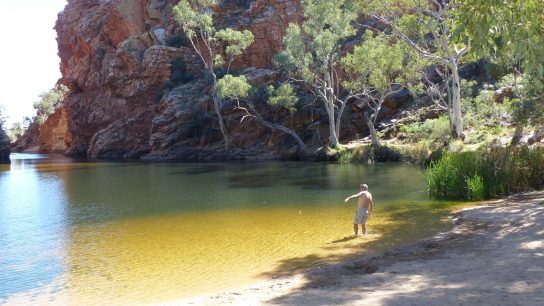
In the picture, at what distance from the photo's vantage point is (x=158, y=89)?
2628 inches

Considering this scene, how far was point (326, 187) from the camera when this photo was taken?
75.3 feet

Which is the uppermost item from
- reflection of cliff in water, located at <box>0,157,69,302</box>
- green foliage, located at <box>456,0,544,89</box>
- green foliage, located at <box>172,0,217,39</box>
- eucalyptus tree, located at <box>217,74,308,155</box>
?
green foliage, located at <box>172,0,217,39</box>

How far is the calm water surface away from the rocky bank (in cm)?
2762

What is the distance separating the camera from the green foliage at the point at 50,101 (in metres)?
92.0

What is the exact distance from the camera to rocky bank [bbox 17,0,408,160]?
52719 mm

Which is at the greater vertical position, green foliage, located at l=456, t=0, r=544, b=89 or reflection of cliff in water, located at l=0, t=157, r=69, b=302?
green foliage, located at l=456, t=0, r=544, b=89

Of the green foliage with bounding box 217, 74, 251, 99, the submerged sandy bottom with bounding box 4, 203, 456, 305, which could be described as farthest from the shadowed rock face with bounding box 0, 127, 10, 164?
the submerged sandy bottom with bounding box 4, 203, 456, 305

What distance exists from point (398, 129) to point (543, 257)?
3612cm

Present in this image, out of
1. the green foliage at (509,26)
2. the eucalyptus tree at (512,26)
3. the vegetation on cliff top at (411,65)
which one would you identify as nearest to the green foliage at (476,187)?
the vegetation on cliff top at (411,65)

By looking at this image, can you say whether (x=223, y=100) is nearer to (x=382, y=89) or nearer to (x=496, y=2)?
(x=382, y=89)

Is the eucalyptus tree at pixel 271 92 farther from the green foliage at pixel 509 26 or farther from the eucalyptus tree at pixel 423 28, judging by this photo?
the green foliage at pixel 509 26

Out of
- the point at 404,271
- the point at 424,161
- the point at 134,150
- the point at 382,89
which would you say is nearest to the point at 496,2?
the point at 404,271

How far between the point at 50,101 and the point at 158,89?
37528 millimetres

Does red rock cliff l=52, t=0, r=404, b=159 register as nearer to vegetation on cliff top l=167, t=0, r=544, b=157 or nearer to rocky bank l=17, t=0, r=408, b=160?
rocky bank l=17, t=0, r=408, b=160
